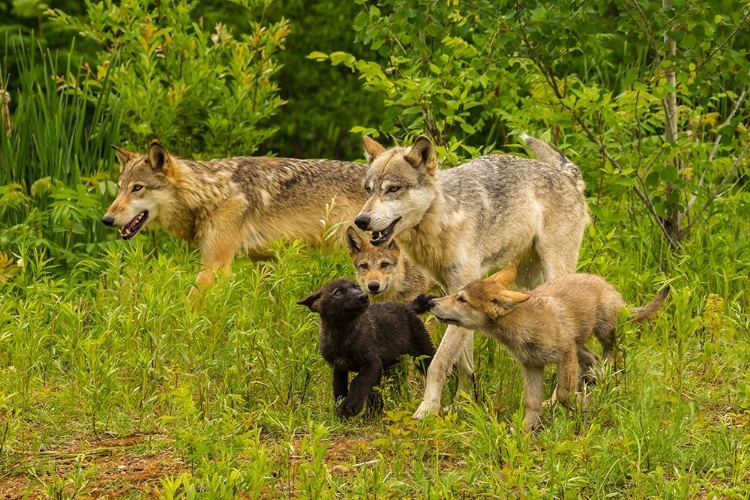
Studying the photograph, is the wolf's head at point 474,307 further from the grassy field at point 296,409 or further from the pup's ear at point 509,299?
the grassy field at point 296,409

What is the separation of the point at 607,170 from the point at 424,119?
1.52 metres

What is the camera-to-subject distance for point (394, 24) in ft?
27.5

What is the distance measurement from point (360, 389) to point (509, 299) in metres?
0.98

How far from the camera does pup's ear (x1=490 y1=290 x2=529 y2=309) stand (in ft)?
18.3

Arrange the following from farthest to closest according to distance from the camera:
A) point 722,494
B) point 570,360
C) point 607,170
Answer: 1. point 607,170
2. point 570,360
3. point 722,494

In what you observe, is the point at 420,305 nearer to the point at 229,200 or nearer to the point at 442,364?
the point at 442,364

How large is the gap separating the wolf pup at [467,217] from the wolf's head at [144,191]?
7.16ft

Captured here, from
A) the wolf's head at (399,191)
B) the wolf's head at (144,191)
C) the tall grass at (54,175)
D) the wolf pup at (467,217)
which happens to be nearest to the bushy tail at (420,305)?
the wolf pup at (467,217)

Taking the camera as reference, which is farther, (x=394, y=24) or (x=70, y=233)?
(x=70, y=233)

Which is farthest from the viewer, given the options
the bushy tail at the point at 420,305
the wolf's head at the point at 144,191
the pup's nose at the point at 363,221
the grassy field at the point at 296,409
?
the wolf's head at the point at 144,191

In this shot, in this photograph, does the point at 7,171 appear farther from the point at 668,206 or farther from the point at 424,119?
the point at 668,206

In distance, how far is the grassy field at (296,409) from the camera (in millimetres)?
4891

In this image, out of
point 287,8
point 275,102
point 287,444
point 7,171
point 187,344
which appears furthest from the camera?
point 287,8

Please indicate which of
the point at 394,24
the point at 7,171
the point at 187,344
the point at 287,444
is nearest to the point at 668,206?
the point at 394,24
